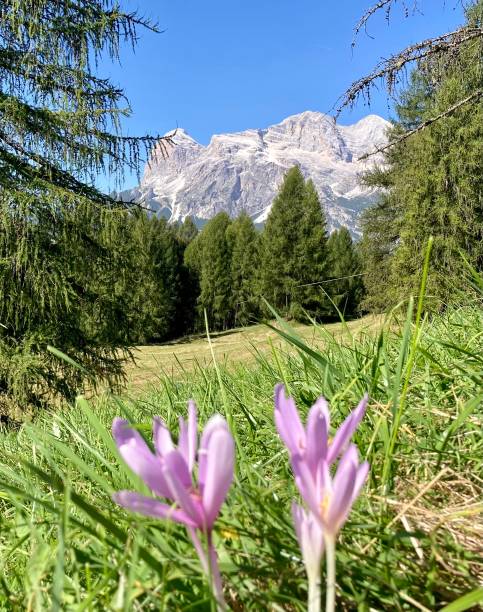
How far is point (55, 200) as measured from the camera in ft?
21.9

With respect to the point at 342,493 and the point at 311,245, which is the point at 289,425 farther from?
the point at 311,245

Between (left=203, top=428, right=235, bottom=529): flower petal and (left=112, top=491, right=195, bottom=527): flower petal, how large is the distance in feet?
0.06

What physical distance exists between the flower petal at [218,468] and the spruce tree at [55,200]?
20.9 ft

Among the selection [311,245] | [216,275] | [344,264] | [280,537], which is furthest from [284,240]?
[280,537]

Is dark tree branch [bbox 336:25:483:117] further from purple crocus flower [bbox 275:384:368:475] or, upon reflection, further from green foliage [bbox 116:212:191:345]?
green foliage [bbox 116:212:191:345]

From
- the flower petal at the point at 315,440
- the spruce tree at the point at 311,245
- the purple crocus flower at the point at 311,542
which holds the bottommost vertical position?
the purple crocus flower at the point at 311,542

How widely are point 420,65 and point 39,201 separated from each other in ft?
17.0

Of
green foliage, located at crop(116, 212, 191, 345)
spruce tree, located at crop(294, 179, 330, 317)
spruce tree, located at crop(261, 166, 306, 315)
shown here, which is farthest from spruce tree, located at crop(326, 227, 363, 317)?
green foliage, located at crop(116, 212, 191, 345)

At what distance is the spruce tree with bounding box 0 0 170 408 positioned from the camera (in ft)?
21.4

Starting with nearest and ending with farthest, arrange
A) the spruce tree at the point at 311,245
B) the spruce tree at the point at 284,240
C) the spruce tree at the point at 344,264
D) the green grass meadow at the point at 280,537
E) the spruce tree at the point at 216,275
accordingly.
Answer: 1. the green grass meadow at the point at 280,537
2. the spruce tree at the point at 311,245
3. the spruce tree at the point at 284,240
4. the spruce tree at the point at 344,264
5. the spruce tree at the point at 216,275

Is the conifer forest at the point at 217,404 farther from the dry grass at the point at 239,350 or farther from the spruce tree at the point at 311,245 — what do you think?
the spruce tree at the point at 311,245

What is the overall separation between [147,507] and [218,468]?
0.06m

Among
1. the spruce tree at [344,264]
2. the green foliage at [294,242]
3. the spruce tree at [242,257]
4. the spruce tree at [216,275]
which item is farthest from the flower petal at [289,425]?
the spruce tree at [216,275]

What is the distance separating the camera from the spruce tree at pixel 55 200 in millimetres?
6512
